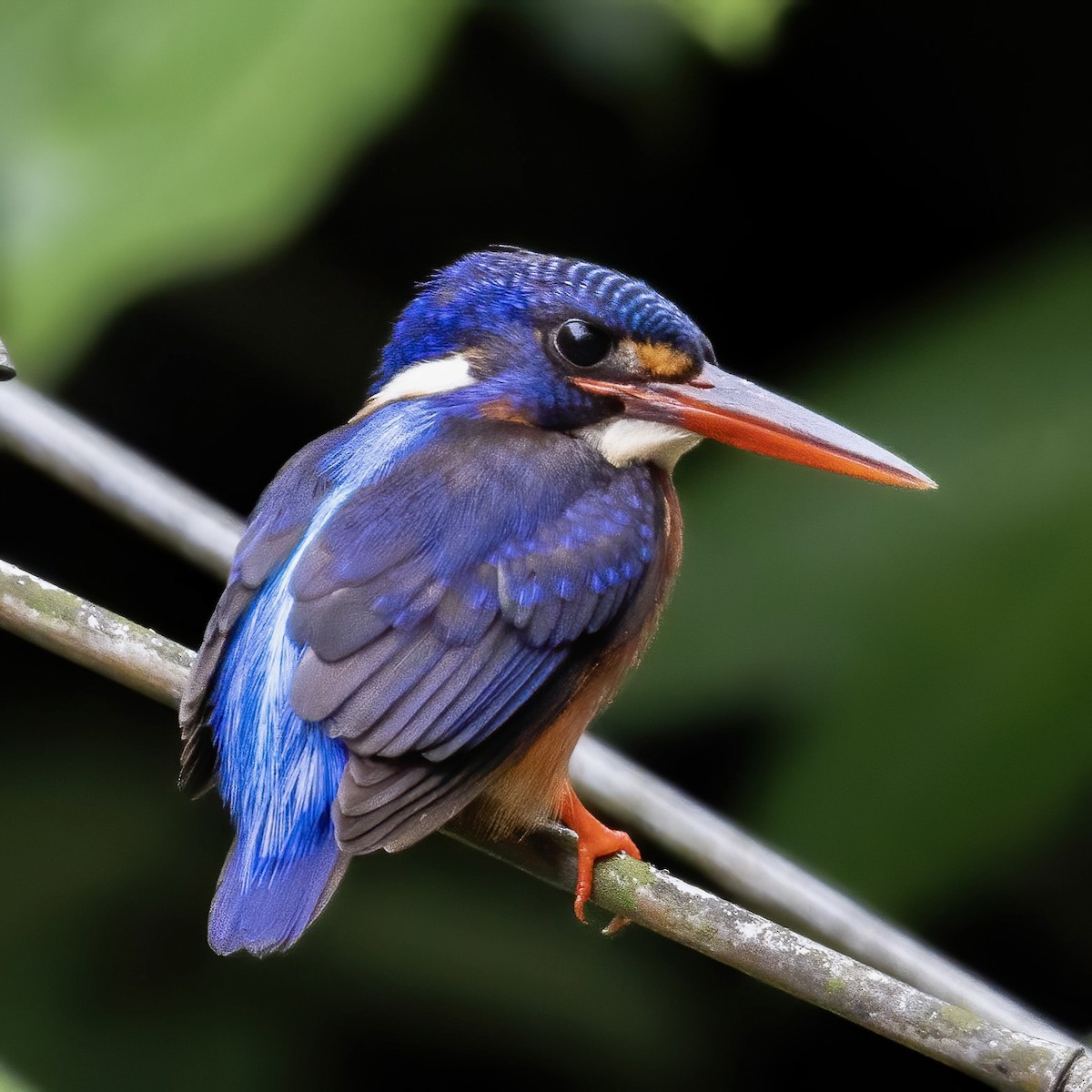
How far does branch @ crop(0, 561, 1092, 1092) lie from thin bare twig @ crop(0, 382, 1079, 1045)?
7 centimetres

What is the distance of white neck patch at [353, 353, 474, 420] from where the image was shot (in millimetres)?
2199

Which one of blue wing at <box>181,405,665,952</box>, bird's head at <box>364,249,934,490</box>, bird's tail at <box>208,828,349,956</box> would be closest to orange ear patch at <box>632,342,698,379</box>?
bird's head at <box>364,249,934,490</box>

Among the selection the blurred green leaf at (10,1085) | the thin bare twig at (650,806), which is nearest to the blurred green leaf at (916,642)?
the thin bare twig at (650,806)

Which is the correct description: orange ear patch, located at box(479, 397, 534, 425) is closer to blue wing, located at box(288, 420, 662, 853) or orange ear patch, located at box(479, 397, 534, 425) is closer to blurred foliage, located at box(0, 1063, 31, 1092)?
blue wing, located at box(288, 420, 662, 853)

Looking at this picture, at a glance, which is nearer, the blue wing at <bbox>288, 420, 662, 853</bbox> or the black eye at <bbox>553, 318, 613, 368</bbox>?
the blue wing at <bbox>288, 420, 662, 853</bbox>

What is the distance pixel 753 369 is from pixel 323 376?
2.57ft

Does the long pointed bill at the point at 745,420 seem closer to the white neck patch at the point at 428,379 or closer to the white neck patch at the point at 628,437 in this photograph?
the white neck patch at the point at 628,437

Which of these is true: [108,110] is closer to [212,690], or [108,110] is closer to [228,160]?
[228,160]

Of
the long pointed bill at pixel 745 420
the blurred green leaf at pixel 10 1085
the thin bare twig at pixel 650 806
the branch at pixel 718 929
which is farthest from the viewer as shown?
the long pointed bill at pixel 745 420

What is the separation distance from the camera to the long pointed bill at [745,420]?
208 centimetres

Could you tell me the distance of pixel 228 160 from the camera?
2.14 meters

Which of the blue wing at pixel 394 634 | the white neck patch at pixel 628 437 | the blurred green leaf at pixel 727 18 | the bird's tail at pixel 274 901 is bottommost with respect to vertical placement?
the bird's tail at pixel 274 901

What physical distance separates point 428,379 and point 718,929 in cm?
93

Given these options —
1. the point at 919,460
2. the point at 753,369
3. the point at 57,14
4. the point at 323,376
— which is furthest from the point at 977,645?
the point at 57,14
